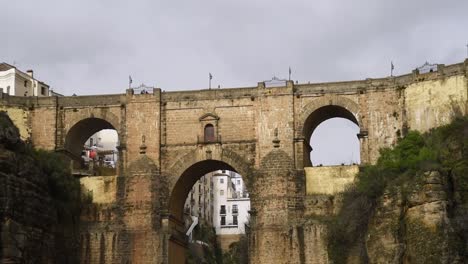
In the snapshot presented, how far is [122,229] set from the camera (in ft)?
161

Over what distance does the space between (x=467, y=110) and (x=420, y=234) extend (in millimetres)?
8165

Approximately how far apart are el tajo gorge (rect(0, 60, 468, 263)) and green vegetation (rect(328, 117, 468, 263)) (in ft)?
3.68

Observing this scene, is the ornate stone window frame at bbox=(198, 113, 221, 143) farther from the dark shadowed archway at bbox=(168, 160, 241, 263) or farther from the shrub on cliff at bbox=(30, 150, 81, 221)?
the shrub on cliff at bbox=(30, 150, 81, 221)

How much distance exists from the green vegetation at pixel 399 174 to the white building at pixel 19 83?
35.0m

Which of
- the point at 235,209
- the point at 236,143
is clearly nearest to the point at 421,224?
the point at 236,143

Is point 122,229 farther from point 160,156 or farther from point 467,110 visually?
point 467,110

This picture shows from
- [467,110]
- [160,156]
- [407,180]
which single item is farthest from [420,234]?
[160,156]

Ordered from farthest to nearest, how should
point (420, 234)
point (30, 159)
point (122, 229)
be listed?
point (122, 229) < point (30, 159) < point (420, 234)

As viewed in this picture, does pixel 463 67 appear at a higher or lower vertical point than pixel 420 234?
higher

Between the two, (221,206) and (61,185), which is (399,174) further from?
(221,206)

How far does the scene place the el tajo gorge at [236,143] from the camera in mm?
47406

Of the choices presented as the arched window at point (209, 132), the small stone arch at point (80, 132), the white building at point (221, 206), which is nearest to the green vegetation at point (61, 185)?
the small stone arch at point (80, 132)

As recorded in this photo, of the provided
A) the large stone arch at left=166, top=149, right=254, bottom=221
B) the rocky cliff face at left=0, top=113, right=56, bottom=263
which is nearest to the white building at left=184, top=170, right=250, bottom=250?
the large stone arch at left=166, top=149, right=254, bottom=221

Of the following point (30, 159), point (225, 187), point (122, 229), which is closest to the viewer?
point (30, 159)
